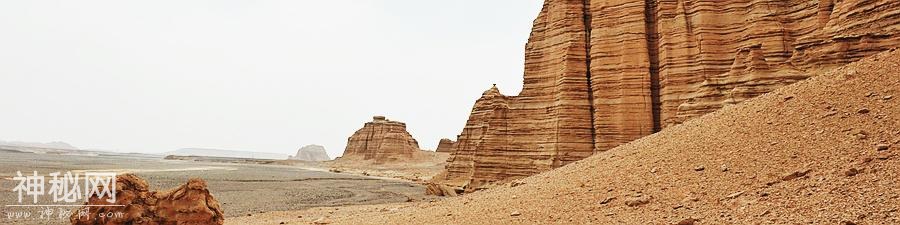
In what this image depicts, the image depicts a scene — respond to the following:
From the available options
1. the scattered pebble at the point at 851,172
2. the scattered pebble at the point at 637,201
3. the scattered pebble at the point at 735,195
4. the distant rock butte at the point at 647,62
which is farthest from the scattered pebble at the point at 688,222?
the distant rock butte at the point at 647,62

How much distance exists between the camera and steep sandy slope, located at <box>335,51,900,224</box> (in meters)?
7.67

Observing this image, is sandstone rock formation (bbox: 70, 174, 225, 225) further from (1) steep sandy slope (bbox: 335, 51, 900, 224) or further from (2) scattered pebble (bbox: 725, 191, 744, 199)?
(2) scattered pebble (bbox: 725, 191, 744, 199)

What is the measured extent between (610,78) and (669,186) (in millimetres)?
13682

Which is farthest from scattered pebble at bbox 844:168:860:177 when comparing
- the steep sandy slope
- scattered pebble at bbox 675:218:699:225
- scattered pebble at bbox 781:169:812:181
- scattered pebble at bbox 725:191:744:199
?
scattered pebble at bbox 675:218:699:225

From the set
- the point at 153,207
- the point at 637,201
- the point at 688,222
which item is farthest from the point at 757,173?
the point at 153,207

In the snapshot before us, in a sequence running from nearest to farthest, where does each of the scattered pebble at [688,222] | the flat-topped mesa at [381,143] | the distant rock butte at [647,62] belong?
1. the scattered pebble at [688,222]
2. the distant rock butte at [647,62]
3. the flat-topped mesa at [381,143]

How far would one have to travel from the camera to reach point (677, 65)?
21969 mm

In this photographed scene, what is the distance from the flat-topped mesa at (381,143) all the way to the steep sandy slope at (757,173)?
79.7 metres

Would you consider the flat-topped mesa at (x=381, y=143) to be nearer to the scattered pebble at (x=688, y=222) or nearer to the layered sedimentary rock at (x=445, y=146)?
the layered sedimentary rock at (x=445, y=146)

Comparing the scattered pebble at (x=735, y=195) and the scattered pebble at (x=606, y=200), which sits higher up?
the scattered pebble at (x=735, y=195)

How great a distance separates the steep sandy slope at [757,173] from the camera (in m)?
7.67

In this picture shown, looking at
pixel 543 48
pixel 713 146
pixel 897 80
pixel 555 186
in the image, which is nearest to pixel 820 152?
pixel 713 146

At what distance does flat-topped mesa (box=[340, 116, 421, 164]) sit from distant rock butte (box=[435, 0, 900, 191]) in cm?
6727

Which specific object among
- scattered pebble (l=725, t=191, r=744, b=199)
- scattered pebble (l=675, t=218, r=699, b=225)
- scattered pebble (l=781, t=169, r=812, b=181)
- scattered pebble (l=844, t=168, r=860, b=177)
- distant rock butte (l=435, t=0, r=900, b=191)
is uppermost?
distant rock butte (l=435, t=0, r=900, b=191)
